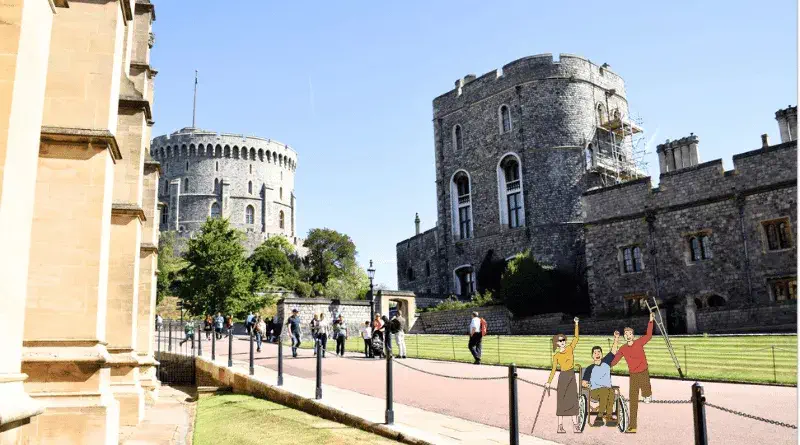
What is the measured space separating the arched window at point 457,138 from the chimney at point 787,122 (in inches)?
723

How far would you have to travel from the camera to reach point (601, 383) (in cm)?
550

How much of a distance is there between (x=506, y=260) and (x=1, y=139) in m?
35.5

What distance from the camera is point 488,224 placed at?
132 feet

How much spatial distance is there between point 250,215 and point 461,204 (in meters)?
45.6

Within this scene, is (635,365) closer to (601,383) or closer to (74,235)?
(601,383)

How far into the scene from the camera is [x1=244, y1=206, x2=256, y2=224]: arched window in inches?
3199

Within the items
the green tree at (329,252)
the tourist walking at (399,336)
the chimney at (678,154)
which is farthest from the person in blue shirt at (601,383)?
the green tree at (329,252)

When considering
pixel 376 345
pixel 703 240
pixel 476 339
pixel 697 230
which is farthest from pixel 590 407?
pixel 703 240

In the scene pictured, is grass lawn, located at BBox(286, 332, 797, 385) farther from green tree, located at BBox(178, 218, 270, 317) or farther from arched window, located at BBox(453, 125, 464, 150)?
arched window, located at BBox(453, 125, 464, 150)

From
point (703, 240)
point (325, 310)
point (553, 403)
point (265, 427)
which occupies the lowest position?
point (265, 427)

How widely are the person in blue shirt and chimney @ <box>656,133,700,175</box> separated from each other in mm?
28436

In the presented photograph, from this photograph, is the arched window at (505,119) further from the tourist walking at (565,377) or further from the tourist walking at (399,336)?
the tourist walking at (565,377)

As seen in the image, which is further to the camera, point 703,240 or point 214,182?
point 214,182

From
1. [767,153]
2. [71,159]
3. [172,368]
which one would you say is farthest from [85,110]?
[767,153]
